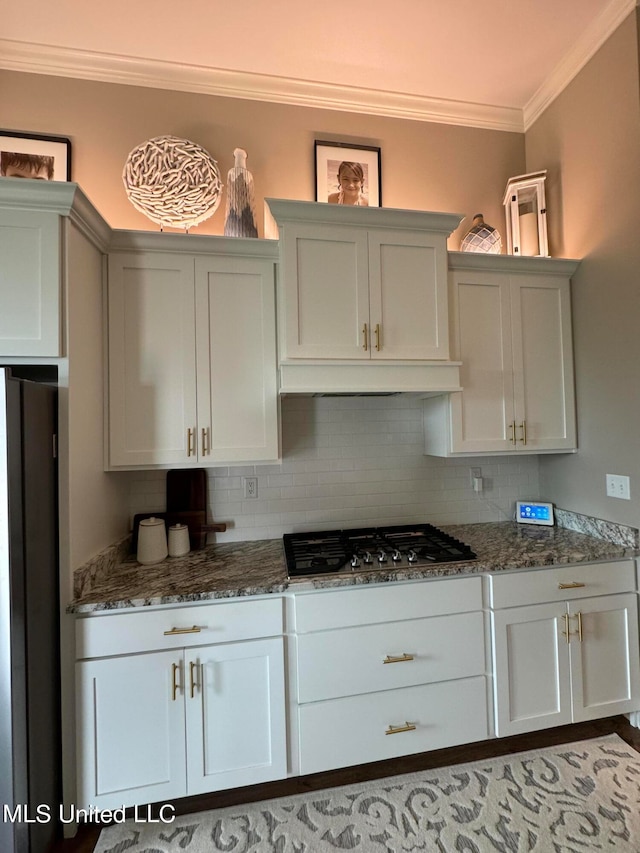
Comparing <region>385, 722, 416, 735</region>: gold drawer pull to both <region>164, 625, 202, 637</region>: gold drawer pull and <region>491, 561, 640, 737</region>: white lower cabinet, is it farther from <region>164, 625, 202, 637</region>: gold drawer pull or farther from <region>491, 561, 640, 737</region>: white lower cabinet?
<region>164, 625, 202, 637</region>: gold drawer pull

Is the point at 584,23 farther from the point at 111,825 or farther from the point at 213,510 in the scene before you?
the point at 111,825

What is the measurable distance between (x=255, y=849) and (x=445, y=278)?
8.09 feet

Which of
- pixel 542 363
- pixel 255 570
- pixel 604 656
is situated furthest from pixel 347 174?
pixel 604 656

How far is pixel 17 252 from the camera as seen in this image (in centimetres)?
151

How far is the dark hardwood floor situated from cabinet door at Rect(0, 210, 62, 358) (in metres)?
1.85

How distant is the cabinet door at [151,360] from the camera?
1835 mm

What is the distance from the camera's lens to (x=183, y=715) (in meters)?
1.57

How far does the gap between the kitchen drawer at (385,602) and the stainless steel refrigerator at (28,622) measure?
36.4 inches

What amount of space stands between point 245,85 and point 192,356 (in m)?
1.63

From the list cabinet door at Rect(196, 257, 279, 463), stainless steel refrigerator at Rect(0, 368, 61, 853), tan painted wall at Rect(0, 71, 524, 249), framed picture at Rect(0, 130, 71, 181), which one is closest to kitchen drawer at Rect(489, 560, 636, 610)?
cabinet door at Rect(196, 257, 279, 463)

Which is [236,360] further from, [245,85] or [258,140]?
[245,85]

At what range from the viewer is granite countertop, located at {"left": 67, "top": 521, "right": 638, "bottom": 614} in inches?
62.1

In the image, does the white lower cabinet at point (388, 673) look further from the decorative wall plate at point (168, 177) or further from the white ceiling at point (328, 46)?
the white ceiling at point (328, 46)

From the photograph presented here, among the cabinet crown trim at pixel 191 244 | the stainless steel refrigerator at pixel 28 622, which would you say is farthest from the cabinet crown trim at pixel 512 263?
the stainless steel refrigerator at pixel 28 622
